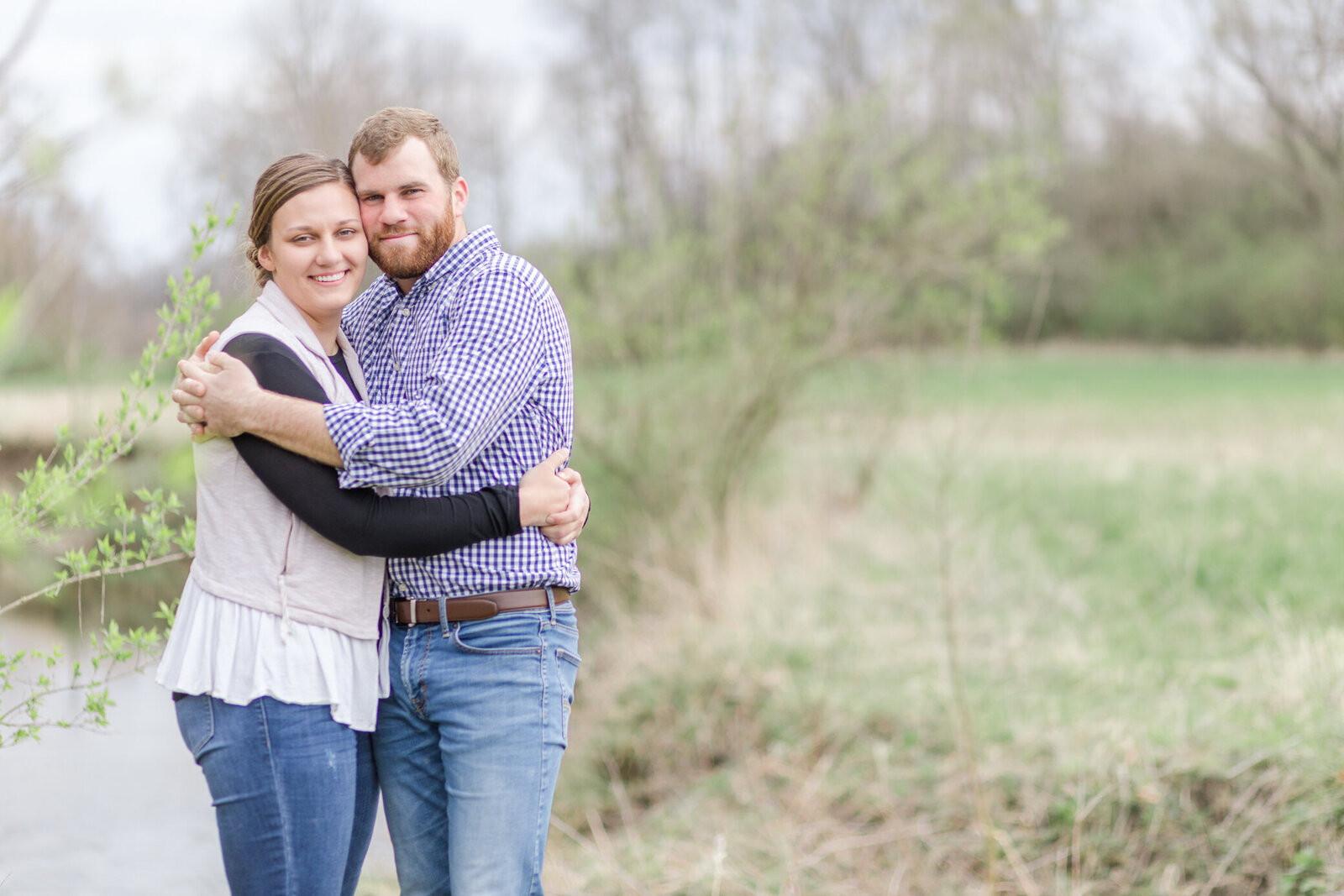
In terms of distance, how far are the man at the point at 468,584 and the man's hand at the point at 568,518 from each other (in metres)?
0.03

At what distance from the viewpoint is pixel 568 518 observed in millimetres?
2348

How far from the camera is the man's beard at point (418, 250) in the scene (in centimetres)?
236

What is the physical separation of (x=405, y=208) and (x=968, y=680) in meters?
4.53

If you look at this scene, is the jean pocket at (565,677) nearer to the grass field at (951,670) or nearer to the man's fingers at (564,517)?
the man's fingers at (564,517)

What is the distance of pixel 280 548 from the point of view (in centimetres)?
213

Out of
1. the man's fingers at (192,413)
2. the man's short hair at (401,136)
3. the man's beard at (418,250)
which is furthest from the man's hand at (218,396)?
the man's short hair at (401,136)

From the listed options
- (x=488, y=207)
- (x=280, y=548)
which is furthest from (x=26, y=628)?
(x=280, y=548)

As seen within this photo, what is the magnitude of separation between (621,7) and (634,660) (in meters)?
12.0

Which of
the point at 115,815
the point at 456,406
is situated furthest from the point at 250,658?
the point at 115,815

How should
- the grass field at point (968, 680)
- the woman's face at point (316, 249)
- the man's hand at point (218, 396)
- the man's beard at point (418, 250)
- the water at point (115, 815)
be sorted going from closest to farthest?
the man's hand at point (218, 396) < the woman's face at point (316, 249) < the man's beard at point (418, 250) < the grass field at point (968, 680) < the water at point (115, 815)

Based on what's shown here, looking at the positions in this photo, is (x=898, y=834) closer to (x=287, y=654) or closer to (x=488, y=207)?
(x=287, y=654)

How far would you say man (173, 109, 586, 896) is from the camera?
2.26m

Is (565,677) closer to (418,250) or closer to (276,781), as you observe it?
(276,781)

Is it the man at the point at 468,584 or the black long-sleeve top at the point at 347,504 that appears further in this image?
the man at the point at 468,584
